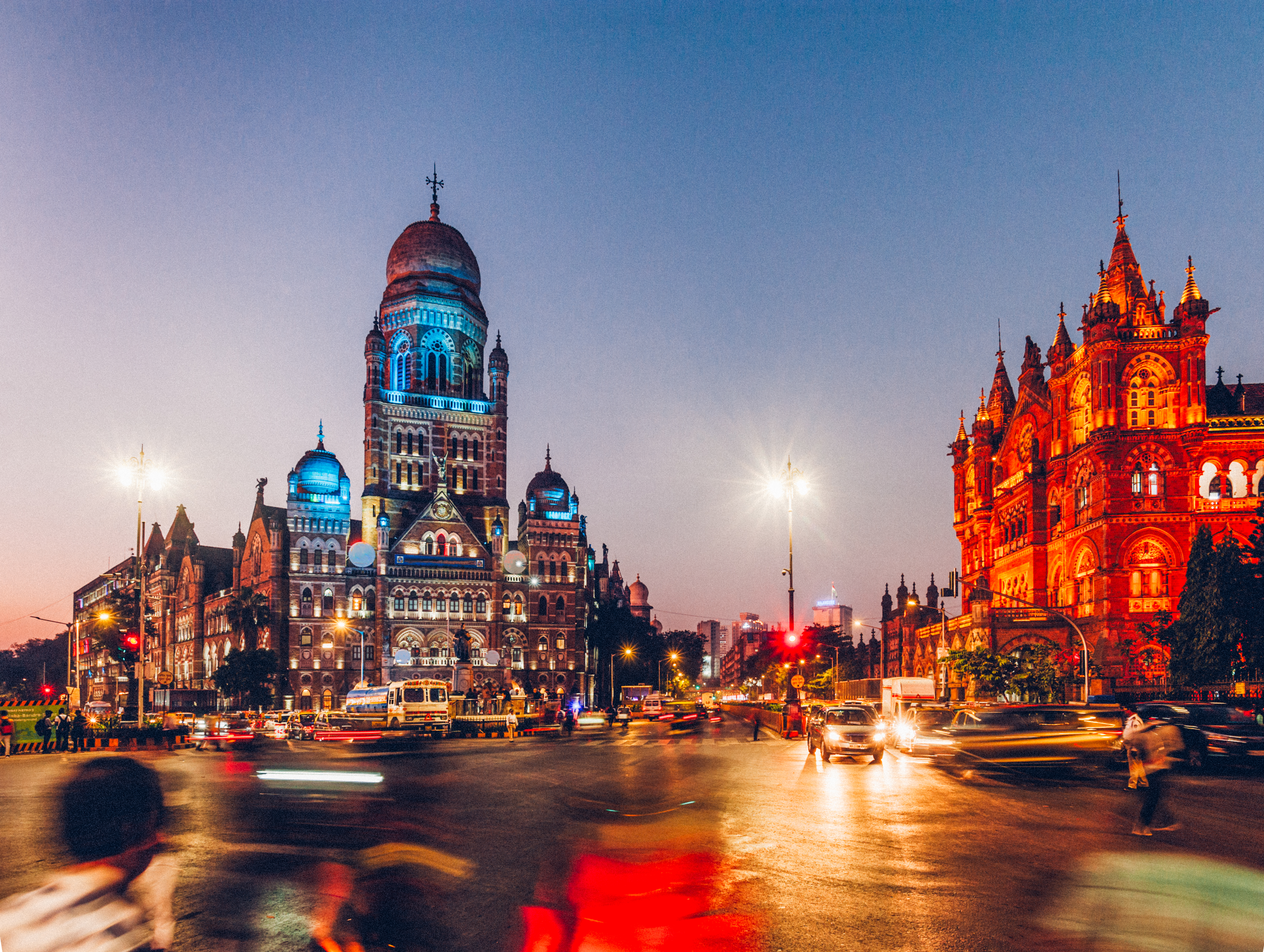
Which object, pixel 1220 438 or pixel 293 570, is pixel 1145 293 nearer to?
pixel 1220 438

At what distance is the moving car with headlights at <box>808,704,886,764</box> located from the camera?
26688 mm

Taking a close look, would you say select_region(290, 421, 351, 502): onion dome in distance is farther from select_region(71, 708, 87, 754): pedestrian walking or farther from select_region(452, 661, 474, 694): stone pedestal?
select_region(71, 708, 87, 754): pedestrian walking

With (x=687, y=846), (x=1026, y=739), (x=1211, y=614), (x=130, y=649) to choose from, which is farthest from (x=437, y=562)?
(x=687, y=846)

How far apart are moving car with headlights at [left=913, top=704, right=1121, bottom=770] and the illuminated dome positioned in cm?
8236

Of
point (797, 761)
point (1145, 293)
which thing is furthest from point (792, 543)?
point (1145, 293)

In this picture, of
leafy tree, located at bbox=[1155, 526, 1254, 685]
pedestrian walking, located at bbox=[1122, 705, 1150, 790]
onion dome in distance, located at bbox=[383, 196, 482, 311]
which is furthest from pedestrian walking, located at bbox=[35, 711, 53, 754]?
onion dome in distance, located at bbox=[383, 196, 482, 311]

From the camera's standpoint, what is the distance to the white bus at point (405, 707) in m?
42.2

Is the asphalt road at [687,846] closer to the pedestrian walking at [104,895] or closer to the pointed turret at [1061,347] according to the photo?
the pedestrian walking at [104,895]

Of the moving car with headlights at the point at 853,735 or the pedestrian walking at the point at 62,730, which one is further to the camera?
the pedestrian walking at the point at 62,730

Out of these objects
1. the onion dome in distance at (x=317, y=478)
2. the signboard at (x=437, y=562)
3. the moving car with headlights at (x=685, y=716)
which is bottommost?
the moving car with headlights at (x=685, y=716)

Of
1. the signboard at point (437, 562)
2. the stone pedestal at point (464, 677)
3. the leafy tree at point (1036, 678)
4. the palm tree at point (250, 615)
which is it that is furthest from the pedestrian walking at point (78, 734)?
the leafy tree at point (1036, 678)

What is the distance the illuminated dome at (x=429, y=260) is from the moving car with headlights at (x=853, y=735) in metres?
78.0

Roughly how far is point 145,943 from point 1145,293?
59.7 m

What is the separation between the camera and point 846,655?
135750mm
